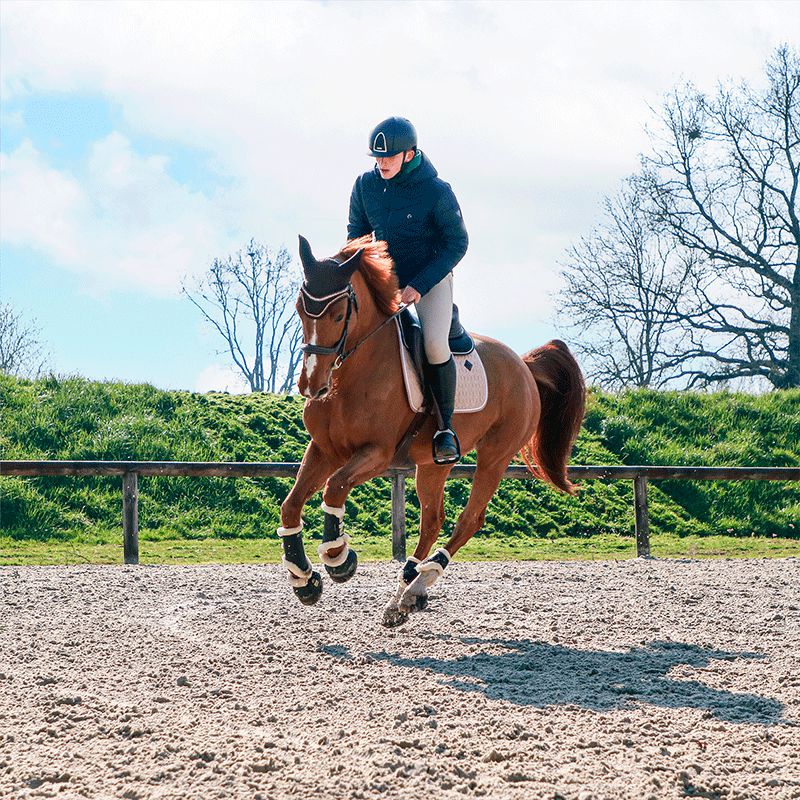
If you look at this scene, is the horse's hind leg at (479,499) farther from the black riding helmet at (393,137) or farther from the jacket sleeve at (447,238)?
the black riding helmet at (393,137)

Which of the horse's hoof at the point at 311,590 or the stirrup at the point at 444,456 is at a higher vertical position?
the stirrup at the point at 444,456

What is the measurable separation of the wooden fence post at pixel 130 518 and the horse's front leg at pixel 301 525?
550 centimetres

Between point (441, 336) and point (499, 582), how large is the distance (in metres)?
3.33

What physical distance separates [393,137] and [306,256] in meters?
1.13

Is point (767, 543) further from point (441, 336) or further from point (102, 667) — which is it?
point (102, 667)

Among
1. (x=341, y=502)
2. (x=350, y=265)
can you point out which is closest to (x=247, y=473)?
(x=341, y=502)

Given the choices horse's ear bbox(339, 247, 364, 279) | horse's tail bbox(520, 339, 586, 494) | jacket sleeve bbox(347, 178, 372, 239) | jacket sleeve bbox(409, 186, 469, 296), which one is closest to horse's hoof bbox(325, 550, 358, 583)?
horse's ear bbox(339, 247, 364, 279)

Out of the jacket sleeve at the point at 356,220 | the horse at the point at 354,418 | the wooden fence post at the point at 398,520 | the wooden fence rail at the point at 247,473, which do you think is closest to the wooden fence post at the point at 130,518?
the wooden fence rail at the point at 247,473

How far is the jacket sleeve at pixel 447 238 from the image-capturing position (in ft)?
20.4

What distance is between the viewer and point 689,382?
27516 mm

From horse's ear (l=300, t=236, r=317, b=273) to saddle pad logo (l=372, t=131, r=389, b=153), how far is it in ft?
3.10

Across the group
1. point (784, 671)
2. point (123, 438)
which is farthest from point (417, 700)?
point (123, 438)

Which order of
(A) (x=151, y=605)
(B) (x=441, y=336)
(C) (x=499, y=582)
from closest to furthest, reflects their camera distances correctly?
(B) (x=441, y=336) < (A) (x=151, y=605) < (C) (x=499, y=582)

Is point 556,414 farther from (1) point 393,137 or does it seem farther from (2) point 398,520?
(2) point 398,520
